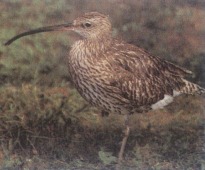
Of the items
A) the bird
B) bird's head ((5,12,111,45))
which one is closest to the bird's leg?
the bird

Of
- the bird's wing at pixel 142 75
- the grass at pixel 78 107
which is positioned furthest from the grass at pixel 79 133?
the bird's wing at pixel 142 75

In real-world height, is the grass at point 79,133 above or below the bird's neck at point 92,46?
below

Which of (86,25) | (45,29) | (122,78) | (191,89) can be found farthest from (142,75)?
(45,29)

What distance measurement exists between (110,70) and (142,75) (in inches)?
7.0

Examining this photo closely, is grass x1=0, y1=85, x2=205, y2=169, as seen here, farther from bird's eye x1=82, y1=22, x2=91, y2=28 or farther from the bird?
bird's eye x1=82, y1=22, x2=91, y2=28

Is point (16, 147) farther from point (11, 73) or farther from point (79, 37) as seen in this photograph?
point (79, 37)

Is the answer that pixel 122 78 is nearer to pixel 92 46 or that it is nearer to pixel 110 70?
pixel 110 70

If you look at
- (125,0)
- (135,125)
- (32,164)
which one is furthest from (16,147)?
(125,0)

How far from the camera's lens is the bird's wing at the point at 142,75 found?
4012 millimetres

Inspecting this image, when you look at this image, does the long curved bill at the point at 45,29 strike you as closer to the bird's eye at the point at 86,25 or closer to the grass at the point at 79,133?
the bird's eye at the point at 86,25

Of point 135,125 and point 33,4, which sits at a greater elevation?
point 33,4

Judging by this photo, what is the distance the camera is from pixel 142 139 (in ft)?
13.7

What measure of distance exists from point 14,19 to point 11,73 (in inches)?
10.3

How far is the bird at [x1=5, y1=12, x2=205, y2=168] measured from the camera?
3.98 m
